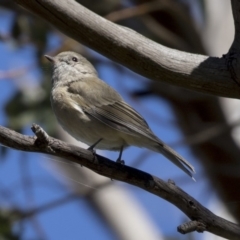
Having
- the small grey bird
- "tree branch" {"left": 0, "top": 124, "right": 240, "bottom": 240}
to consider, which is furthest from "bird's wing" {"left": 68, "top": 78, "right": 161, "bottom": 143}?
"tree branch" {"left": 0, "top": 124, "right": 240, "bottom": 240}

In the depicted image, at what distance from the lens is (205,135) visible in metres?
5.05

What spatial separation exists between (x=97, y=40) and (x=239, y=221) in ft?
8.13

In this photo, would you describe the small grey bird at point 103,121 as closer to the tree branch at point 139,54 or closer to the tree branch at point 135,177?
the tree branch at point 135,177

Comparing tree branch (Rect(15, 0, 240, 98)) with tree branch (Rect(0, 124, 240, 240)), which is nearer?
tree branch (Rect(0, 124, 240, 240))

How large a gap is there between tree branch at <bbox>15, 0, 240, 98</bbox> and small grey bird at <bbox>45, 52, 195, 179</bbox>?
0.67m

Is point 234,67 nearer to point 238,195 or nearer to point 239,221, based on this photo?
point 239,221

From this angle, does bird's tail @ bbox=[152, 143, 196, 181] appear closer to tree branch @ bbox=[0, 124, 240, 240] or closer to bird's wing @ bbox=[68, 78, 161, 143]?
bird's wing @ bbox=[68, 78, 161, 143]

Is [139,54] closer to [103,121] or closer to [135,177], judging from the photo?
[135,177]

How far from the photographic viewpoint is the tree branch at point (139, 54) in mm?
2568

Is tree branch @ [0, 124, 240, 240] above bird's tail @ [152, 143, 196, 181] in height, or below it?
below

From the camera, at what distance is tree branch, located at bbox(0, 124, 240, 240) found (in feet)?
7.89

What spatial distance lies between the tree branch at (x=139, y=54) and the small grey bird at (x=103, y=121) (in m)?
0.67

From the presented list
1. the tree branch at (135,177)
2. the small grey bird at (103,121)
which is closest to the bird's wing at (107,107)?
the small grey bird at (103,121)

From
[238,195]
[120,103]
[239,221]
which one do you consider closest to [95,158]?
[120,103]
